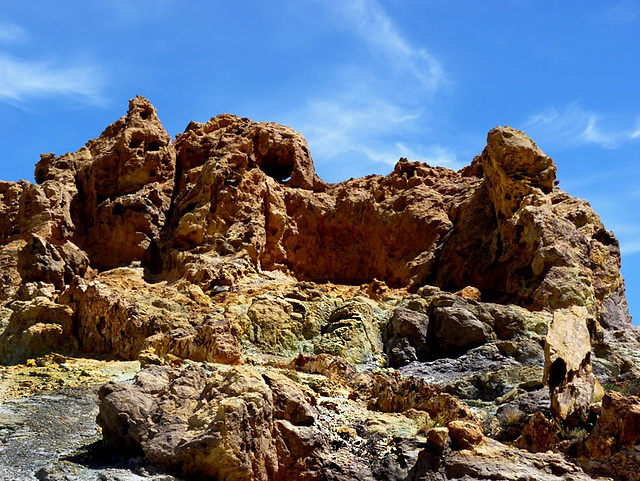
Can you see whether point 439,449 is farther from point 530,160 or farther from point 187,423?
point 530,160

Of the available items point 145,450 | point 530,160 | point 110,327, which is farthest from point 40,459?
point 530,160

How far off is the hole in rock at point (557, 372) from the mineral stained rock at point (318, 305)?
62mm

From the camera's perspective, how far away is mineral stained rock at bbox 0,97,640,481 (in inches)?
575

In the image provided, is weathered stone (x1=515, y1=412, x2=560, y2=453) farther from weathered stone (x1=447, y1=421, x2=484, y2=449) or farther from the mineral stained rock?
weathered stone (x1=447, y1=421, x2=484, y2=449)

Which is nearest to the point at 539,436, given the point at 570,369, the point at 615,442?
the point at 615,442

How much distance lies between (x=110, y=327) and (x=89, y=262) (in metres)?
10.2

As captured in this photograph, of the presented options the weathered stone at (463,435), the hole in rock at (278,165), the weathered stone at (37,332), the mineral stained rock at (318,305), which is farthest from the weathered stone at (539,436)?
the hole in rock at (278,165)

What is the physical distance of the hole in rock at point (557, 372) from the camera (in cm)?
1861

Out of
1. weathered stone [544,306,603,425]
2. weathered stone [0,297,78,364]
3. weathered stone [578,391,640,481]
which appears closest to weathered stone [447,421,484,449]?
weathered stone [578,391,640,481]

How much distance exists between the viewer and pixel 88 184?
35500mm

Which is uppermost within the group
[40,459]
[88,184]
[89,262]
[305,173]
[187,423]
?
[305,173]

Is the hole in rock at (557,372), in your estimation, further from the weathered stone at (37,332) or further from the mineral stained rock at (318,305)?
the weathered stone at (37,332)

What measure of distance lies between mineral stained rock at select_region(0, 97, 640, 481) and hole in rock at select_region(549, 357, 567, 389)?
0.20 feet

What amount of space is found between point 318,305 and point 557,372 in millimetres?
9331
